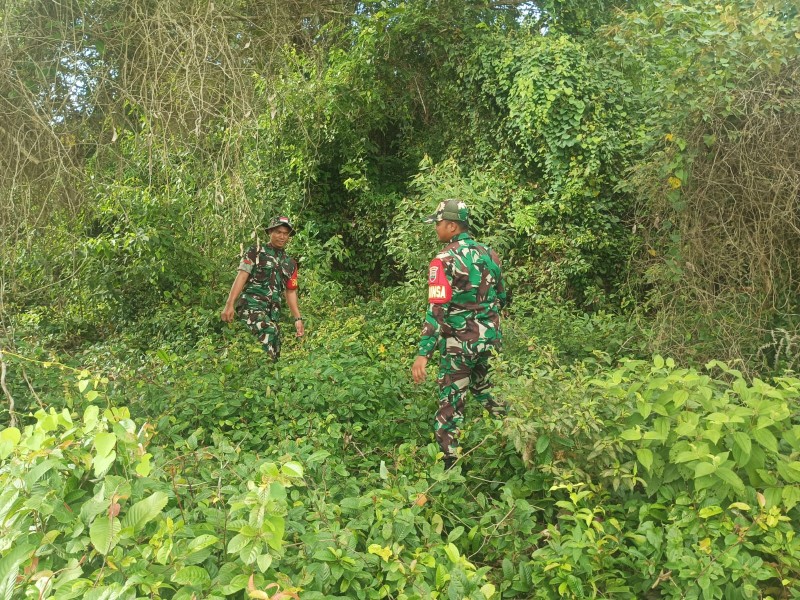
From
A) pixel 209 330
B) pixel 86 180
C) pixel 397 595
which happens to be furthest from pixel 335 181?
pixel 397 595

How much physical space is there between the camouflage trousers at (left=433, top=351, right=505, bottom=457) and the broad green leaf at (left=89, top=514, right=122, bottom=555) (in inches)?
104

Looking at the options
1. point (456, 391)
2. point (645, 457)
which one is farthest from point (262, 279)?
point (645, 457)

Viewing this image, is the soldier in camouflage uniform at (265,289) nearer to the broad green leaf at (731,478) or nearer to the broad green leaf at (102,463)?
the broad green leaf at (102,463)

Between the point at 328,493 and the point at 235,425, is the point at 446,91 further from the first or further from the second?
the point at 328,493

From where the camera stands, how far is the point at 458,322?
4633 millimetres

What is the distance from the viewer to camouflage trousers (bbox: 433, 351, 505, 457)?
445cm

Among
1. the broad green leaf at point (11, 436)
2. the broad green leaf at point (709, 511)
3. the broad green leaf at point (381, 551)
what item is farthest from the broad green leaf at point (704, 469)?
the broad green leaf at point (11, 436)

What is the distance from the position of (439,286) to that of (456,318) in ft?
0.98

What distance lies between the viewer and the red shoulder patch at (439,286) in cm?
448

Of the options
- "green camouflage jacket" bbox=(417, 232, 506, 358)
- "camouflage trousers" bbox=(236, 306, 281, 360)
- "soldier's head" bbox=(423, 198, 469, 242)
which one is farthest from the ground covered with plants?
"soldier's head" bbox=(423, 198, 469, 242)

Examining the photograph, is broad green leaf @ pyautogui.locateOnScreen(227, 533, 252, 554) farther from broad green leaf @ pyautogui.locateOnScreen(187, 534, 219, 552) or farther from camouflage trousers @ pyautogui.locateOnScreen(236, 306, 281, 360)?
camouflage trousers @ pyautogui.locateOnScreen(236, 306, 281, 360)

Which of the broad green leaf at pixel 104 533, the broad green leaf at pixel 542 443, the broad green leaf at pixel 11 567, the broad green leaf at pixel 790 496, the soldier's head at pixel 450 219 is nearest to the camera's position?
the broad green leaf at pixel 11 567

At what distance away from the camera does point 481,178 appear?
8.55 metres

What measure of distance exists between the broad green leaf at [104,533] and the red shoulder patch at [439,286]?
2.74m
